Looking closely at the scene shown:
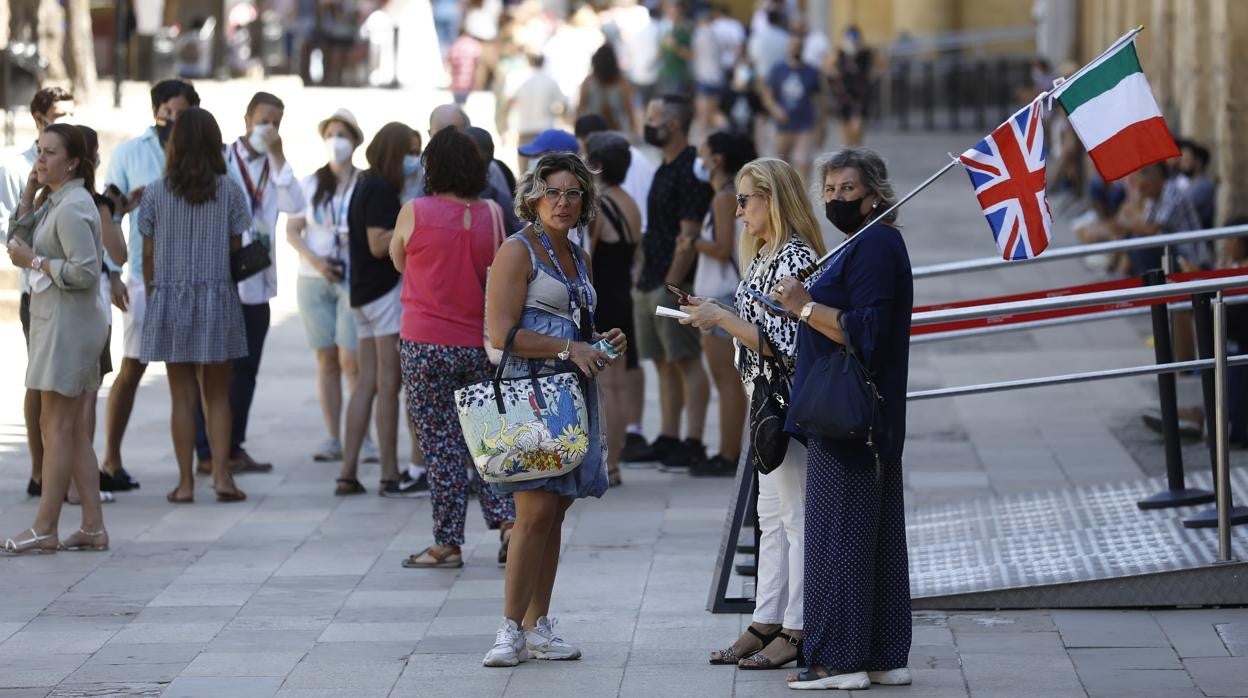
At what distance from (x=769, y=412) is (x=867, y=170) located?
83 centimetres

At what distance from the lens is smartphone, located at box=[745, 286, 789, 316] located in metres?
6.39

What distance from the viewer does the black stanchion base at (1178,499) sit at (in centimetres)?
866

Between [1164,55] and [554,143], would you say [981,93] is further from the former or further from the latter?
[554,143]

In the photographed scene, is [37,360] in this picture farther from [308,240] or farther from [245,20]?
[245,20]

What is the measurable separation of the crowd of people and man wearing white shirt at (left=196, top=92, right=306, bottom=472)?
0.05ft

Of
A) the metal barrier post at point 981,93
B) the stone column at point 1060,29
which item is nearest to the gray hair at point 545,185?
the stone column at point 1060,29

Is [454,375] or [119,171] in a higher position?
[119,171]

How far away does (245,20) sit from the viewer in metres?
28.5

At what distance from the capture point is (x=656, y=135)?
10656mm

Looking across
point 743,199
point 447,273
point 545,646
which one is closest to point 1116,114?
point 743,199

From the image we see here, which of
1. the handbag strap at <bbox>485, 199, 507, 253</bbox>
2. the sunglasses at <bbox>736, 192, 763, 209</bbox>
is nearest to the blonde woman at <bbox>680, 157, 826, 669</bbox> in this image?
the sunglasses at <bbox>736, 192, 763, 209</bbox>

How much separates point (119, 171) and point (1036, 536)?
4.83 metres

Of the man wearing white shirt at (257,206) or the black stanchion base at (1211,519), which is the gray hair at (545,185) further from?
the man wearing white shirt at (257,206)

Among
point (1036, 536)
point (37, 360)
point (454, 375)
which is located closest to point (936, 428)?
point (1036, 536)
